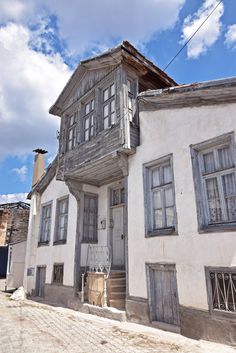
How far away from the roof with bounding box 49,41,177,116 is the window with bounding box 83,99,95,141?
135 cm

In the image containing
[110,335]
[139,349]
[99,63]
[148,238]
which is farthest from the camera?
[99,63]

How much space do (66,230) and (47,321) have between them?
4.24 m

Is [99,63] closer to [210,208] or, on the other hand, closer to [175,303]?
[210,208]

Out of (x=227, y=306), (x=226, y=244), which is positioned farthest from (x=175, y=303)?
(x=226, y=244)

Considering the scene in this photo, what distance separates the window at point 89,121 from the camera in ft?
32.0

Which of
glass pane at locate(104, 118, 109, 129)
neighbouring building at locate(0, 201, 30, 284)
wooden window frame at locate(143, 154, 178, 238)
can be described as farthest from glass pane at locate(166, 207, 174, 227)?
Result: neighbouring building at locate(0, 201, 30, 284)

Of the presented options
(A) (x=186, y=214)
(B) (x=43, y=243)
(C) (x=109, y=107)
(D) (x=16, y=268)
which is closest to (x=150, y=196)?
(A) (x=186, y=214)

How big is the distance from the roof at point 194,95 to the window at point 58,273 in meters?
7.15

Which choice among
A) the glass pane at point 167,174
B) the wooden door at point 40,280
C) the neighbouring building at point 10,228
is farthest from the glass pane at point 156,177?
the neighbouring building at point 10,228

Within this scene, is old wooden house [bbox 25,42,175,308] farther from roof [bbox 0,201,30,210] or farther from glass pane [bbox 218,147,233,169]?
roof [bbox 0,201,30,210]

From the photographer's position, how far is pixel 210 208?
6023 mm

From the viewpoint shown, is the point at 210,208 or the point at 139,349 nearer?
the point at 139,349

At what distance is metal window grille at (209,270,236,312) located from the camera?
5.18 meters

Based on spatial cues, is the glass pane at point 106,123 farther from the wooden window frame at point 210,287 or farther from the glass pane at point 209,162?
the wooden window frame at point 210,287
